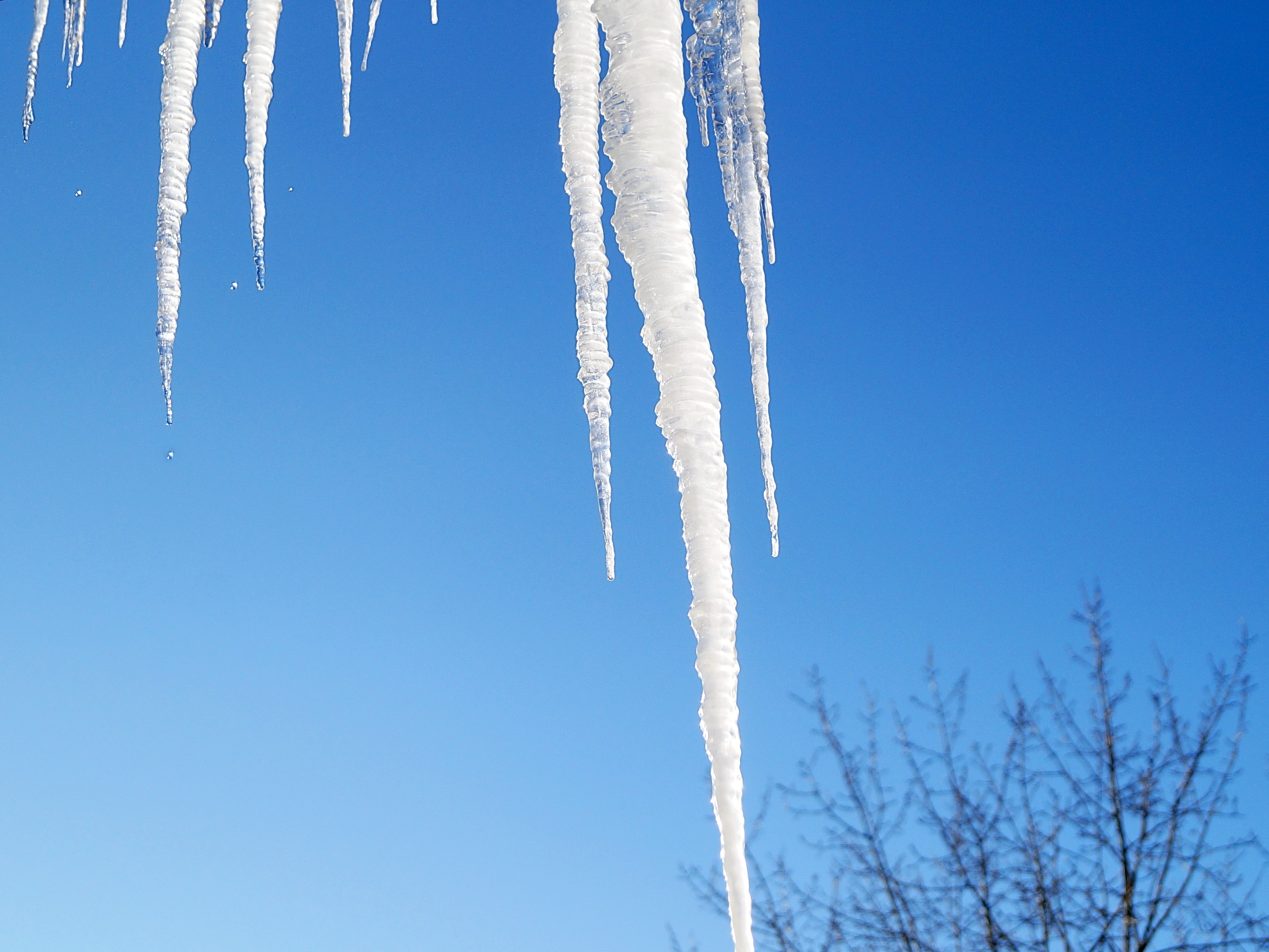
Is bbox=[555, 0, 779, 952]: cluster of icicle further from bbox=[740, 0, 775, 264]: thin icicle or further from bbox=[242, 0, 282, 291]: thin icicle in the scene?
bbox=[242, 0, 282, 291]: thin icicle

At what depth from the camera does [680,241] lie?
1912mm

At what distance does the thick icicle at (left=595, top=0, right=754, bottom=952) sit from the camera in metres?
1.63

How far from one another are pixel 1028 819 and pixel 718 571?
570 cm

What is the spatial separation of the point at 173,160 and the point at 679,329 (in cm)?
140

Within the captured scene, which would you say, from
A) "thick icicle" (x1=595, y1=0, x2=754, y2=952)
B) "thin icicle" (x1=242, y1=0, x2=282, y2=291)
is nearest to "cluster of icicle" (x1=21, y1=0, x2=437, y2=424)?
"thin icicle" (x1=242, y1=0, x2=282, y2=291)

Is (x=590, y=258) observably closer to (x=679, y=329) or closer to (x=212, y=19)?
(x=679, y=329)

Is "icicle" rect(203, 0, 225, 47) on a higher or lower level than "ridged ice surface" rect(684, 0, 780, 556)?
higher

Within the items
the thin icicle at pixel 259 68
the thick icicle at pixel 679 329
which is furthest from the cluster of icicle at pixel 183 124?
the thick icicle at pixel 679 329

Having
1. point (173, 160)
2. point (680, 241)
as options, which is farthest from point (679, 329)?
point (173, 160)

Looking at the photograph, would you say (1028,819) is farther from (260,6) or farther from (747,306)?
(260,6)

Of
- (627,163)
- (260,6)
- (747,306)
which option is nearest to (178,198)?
(260,6)

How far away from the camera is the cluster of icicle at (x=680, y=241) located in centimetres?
166

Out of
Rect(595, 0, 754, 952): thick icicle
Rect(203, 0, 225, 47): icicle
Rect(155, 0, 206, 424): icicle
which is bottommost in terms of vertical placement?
Rect(595, 0, 754, 952): thick icicle

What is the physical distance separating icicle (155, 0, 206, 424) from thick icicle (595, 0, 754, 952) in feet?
3.56
